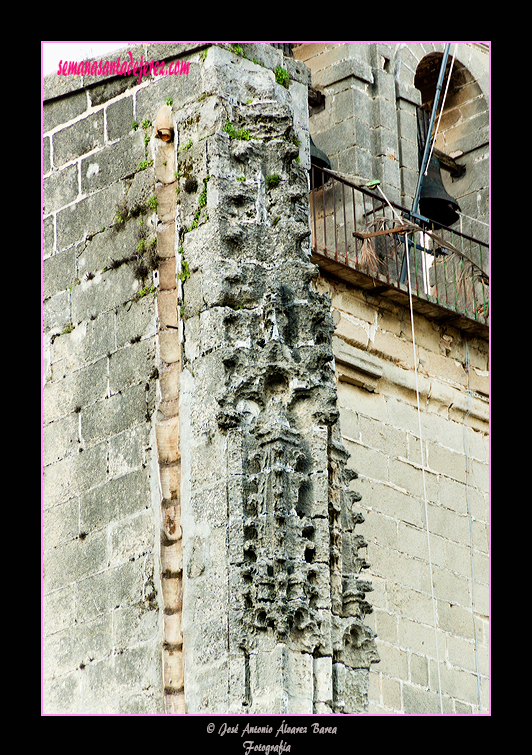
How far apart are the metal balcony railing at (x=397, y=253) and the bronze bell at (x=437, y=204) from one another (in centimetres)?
10

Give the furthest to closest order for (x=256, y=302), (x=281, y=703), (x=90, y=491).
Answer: (x=90, y=491) < (x=256, y=302) < (x=281, y=703)

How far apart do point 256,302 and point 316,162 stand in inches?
215

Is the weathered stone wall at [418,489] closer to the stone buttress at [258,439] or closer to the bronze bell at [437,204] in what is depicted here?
the bronze bell at [437,204]

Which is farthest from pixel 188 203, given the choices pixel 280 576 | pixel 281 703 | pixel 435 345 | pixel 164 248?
pixel 435 345

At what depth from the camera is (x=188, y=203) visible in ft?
23.8

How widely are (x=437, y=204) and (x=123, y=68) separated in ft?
17.9

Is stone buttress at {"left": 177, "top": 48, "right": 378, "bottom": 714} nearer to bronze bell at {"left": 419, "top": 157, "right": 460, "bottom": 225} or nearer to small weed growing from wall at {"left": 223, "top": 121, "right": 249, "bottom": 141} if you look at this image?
small weed growing from wall at {"left": 223, "top": 121, "right": 249, "bottom": 141}

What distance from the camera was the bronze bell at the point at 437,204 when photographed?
1293 cm

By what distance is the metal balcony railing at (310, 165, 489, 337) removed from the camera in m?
11.3

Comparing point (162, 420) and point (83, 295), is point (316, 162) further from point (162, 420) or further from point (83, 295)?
point (162, 420)

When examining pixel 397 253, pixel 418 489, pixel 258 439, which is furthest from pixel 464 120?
pixel 258 439

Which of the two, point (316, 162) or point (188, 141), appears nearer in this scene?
point (188, 141)
